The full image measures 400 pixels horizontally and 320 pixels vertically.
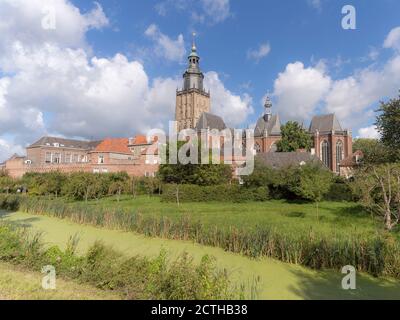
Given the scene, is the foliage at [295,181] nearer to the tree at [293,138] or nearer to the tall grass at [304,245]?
the tall grass at [304,245]

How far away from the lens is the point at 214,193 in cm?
2992

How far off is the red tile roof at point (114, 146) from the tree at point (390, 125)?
3857cm

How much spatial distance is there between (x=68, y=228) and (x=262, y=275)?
10.2 m

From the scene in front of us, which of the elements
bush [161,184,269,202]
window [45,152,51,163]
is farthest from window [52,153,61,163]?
bush [161,184,269,202]

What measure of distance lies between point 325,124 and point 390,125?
37.5 m

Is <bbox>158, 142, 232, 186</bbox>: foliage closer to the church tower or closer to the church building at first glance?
the church building

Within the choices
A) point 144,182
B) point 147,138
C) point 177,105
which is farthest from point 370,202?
point 177,105

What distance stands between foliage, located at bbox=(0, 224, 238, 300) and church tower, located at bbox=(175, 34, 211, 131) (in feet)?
220

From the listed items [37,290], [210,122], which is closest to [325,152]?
[210,122]

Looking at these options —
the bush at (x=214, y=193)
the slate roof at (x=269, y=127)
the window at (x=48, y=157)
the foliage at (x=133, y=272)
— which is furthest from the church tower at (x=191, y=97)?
the foliage at (x=133, y=272)

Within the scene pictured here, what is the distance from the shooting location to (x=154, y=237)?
12.1 meters

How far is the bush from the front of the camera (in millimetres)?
29297
